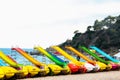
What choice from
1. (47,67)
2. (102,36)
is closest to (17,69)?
(47,67)

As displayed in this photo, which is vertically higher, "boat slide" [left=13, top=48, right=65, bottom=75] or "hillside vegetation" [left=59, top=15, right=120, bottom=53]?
"hillside vegetation" [left=59, top=15, right=120, bottom=53]

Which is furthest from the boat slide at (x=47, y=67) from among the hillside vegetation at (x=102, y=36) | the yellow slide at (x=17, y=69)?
the hillside vegetation at (x=102, y=36)

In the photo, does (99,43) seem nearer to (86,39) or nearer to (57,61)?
(86,39)

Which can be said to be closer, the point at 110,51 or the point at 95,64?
the point at 95,64

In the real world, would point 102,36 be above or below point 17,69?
above

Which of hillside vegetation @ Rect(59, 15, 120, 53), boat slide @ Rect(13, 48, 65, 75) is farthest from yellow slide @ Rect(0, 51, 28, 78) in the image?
hillside vegetation @ Rect(59, 15, 120, 53)

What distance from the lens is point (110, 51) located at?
90.6 m

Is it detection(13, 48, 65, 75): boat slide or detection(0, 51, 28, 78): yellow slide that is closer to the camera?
detection(0, 51, 28, 78): yellow slide

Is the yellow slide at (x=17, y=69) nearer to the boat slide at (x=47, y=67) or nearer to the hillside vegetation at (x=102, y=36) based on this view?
the boat slide at (x=47, y=67)

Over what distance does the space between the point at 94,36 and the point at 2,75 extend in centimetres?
8743

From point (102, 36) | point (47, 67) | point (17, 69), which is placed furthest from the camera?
point (102, 36)

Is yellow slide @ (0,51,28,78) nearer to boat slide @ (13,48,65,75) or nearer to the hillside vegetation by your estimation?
boat slide @ (13,48,65,75)

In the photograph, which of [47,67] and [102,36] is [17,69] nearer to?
[47,67]

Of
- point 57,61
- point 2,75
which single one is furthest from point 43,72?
point 2,75
